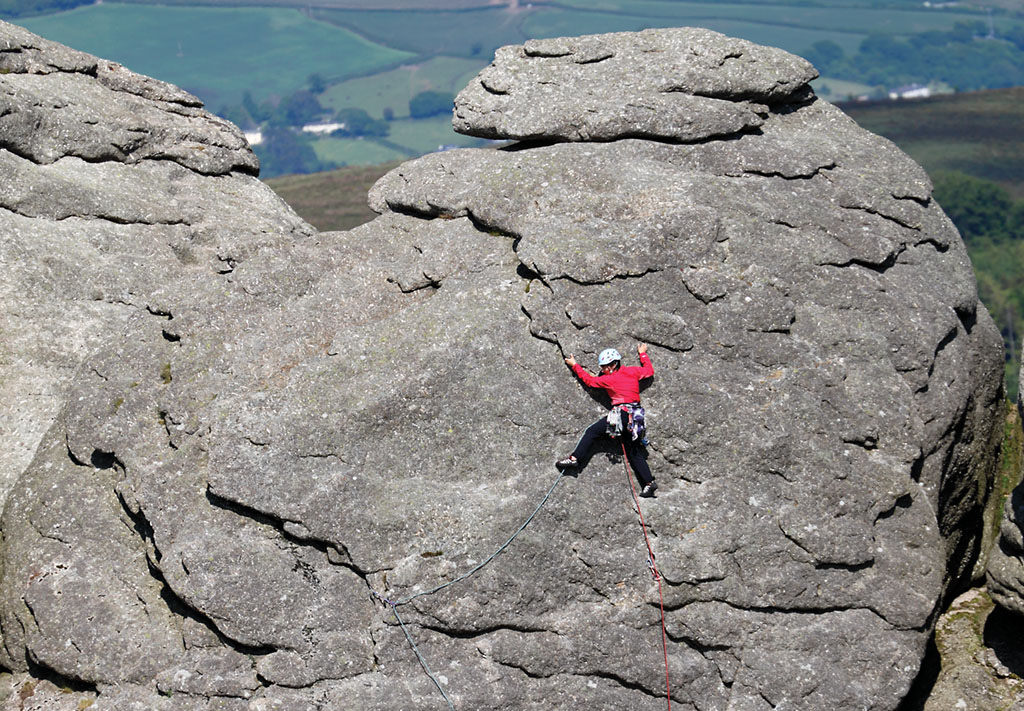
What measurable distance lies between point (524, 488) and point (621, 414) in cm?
201

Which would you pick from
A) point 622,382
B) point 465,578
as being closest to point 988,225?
point 622,382

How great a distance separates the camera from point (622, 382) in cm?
1590

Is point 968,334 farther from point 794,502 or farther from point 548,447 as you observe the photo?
point 548,447

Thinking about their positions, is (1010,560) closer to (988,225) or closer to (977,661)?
(977,661)

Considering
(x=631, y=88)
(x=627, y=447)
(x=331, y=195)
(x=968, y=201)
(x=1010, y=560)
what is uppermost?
(x=631, y=88)

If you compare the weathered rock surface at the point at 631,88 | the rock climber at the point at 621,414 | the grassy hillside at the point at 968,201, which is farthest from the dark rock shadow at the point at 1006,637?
the grassy hillside at the point at 968,201

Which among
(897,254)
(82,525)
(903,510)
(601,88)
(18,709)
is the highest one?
(601,88)

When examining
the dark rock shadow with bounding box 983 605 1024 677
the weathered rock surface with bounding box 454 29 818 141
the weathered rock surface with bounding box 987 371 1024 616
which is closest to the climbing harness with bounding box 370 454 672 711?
the weathered rock surface with bounding box 987 371 1024 616

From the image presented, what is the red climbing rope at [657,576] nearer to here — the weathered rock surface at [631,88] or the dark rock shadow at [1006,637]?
the dark rock shadow at [1006,637]

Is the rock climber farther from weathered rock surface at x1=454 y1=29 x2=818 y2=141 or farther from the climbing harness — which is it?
weathered rock surface at x1=454 y1=29 x2=818 y2=141

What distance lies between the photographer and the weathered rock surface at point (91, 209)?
64.5 feet

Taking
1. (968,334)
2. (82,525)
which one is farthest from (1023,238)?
(82,525)

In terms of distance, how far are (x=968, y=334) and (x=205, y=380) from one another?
14.5 m

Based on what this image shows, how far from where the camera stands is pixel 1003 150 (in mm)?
197250
